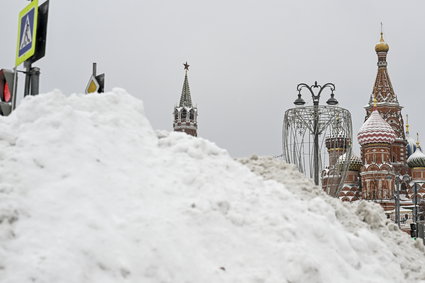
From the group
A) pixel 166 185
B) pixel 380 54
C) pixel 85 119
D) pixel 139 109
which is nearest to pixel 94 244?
pixel 166 185

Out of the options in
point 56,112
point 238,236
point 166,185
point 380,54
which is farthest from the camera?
point 380,54

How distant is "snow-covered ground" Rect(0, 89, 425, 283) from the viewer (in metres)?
3.98

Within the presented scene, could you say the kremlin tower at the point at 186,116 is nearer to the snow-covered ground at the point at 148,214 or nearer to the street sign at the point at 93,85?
the street sign at the point at 93,85

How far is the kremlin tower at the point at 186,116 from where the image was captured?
229 ft

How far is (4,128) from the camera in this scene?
17.4 feet

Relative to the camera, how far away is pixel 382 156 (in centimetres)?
5269

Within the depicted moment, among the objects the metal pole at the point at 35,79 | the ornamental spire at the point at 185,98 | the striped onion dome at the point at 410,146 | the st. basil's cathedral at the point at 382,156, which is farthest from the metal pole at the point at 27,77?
the ornamental spire at the point at 185,98

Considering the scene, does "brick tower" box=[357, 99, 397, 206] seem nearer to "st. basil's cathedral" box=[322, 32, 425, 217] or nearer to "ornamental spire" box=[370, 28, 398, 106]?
"st. basil's cathedral" box=[322, 32, 425, 217]

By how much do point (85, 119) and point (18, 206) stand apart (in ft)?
4.15

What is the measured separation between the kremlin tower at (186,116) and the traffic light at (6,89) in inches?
2409

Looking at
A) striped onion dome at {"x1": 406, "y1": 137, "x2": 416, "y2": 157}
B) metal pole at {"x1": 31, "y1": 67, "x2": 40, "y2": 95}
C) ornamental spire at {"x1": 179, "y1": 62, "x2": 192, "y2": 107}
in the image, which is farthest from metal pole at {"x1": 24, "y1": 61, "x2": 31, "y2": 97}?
ornamental spire at {"x1": 179, "y1": 62, "x2": 192, "y2": 107}

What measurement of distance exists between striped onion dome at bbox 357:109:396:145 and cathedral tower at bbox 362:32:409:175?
3.92 meters

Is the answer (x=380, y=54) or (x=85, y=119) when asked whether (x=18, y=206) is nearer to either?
(x=85, y=119)

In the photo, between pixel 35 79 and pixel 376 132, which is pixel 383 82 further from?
pixel 35 79
